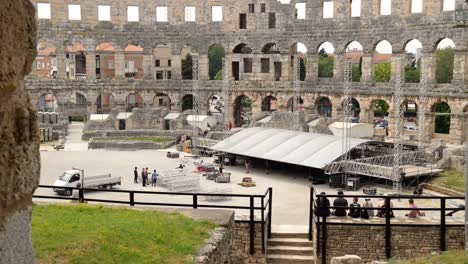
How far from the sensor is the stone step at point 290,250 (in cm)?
1191

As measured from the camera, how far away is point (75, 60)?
64.7 meters

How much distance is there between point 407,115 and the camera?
6012 cm

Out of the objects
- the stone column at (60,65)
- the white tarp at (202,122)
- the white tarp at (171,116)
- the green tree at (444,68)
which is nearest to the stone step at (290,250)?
the white tarp at (202,122)

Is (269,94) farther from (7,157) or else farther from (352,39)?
(7,157)

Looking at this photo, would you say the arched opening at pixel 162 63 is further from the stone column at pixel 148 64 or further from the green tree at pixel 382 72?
the green tree at pixel 382 72

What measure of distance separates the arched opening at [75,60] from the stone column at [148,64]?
1981 cm

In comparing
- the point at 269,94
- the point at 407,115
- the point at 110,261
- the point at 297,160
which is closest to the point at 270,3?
the point at 269,94

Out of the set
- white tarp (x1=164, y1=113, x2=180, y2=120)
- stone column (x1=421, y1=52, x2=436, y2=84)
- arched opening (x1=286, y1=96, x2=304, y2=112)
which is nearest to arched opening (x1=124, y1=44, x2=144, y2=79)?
white tarp (x1=164, y1=113, x2=180, y2=120)

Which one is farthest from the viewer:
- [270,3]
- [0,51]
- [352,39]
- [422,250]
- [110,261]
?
[270,3]

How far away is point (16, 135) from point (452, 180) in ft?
67.3

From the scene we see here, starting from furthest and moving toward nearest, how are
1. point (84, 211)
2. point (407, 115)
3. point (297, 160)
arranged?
point (407, 115) → point (297, 160) → point (84, 211)

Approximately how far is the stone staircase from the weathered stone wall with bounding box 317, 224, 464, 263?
51 cm

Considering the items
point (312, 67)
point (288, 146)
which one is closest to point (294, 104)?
point (312, 67)

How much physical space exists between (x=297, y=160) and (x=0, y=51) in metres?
20.5
